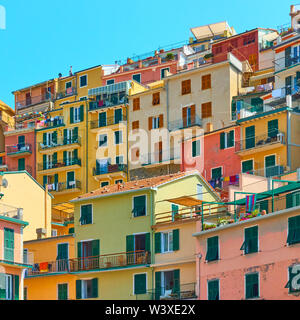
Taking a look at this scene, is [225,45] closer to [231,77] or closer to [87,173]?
[231,77]

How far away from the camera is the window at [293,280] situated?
3497 centimetres

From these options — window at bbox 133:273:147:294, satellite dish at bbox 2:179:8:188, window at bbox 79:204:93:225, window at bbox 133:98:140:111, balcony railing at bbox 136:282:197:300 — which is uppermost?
window at bbox 133:98:140:111

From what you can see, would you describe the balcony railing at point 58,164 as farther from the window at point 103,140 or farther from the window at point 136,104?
the window at point 136,104

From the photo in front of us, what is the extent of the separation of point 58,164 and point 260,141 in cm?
2798

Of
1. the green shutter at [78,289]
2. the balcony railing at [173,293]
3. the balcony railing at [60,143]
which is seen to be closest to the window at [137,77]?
the balcony railing at [60,143]

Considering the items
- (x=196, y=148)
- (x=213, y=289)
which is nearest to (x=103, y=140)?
(x=196, y=148)

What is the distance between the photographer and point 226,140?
213 feet

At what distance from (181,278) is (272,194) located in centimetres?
827

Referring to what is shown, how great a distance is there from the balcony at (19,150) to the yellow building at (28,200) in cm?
2512

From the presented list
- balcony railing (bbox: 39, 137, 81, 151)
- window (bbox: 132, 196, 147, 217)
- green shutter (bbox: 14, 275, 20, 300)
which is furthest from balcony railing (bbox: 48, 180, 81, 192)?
green shutter (bbox: 14, 275, 20, 300)

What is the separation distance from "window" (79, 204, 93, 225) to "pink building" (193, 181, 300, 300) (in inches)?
409

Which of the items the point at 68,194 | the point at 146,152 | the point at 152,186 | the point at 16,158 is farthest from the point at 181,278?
the point at 16,158

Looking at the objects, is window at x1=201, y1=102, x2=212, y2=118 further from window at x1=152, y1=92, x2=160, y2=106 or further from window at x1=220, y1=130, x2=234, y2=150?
window at x1=220, y1=130, x2=234, y2=150

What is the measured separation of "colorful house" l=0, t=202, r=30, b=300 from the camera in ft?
150
